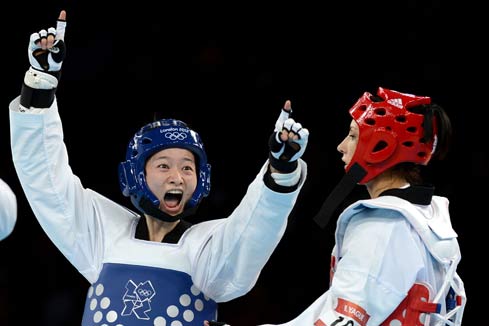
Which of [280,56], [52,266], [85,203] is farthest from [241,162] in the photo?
[85,203]

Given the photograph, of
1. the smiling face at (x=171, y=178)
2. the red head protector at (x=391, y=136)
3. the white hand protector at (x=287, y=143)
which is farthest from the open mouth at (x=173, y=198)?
the red head protector at (x=391, y=136)

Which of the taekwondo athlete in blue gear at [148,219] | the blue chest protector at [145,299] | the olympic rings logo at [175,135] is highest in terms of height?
the olympic rings logo at [175,135]

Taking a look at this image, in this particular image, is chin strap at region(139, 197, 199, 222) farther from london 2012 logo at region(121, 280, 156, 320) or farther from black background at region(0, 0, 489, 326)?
black background at region(0, 0, 489, 326)

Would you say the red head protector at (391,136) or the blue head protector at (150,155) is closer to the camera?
the red head protector at (391,136)

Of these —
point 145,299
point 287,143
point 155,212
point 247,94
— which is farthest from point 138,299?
point 247,94

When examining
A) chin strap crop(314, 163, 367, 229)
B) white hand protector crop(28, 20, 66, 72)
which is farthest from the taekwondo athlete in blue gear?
chin strap crop(314, 163, 367, 229)

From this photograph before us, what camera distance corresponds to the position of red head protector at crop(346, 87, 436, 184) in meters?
4.36

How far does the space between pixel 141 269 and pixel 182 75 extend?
9.50 feet

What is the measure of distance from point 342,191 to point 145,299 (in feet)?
3.12

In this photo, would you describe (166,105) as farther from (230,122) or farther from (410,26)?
(410,26)

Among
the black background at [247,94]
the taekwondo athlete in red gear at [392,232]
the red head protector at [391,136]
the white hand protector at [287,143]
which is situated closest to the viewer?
the taekwondo athlete in red gear at [392,232]

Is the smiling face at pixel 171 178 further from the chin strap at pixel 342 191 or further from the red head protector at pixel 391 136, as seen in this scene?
the red head protector at pixel 391 136

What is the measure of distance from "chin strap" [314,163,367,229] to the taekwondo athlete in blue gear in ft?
0.47

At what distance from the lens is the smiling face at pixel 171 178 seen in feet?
15.6
